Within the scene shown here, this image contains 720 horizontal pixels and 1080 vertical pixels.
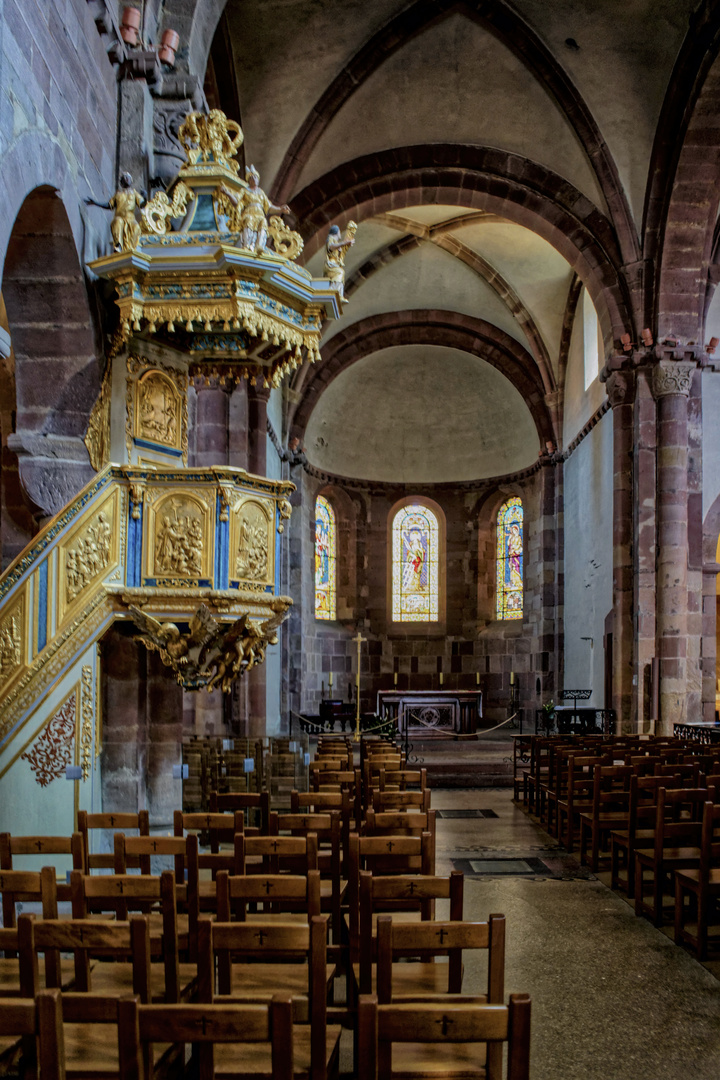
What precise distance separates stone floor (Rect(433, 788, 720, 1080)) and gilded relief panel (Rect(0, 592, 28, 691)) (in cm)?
384

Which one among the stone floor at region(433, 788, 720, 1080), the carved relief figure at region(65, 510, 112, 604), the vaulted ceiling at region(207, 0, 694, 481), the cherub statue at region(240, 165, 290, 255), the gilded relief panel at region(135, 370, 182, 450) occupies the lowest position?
the stone floor at region(433, 788, 720, 1080)

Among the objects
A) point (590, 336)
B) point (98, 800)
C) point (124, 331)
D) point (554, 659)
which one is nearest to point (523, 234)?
point (590, 336)

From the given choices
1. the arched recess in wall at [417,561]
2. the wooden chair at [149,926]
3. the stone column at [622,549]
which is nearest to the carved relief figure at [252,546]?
the wooden chair at [149,926]

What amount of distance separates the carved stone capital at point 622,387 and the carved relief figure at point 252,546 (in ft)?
→ 34.9

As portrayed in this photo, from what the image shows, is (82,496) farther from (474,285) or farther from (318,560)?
(318,560)

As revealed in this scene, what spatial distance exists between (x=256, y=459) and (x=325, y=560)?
1062 cm

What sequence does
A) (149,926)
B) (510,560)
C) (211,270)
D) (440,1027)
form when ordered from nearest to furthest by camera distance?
1. (440,1027)
2. (149,926)
3. (211,270)
4. (510,560)

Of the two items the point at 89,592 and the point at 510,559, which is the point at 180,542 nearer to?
the point at 89,592

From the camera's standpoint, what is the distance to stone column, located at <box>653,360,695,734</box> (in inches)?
643

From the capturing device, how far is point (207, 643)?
26.8 feet

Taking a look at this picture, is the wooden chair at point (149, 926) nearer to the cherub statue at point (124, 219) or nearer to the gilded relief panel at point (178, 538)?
the gilded relief panel at point (178, 538)

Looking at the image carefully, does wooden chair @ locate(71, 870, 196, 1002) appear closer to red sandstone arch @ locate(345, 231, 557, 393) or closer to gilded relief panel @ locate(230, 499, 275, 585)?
gilded relief panel @ locate(230, 499, 275, 585)

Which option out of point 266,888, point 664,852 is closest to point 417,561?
point 664,852

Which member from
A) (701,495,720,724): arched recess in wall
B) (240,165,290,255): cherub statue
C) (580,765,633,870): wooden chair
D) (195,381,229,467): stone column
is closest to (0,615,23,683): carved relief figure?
(240,165,290,255): cherub statue
